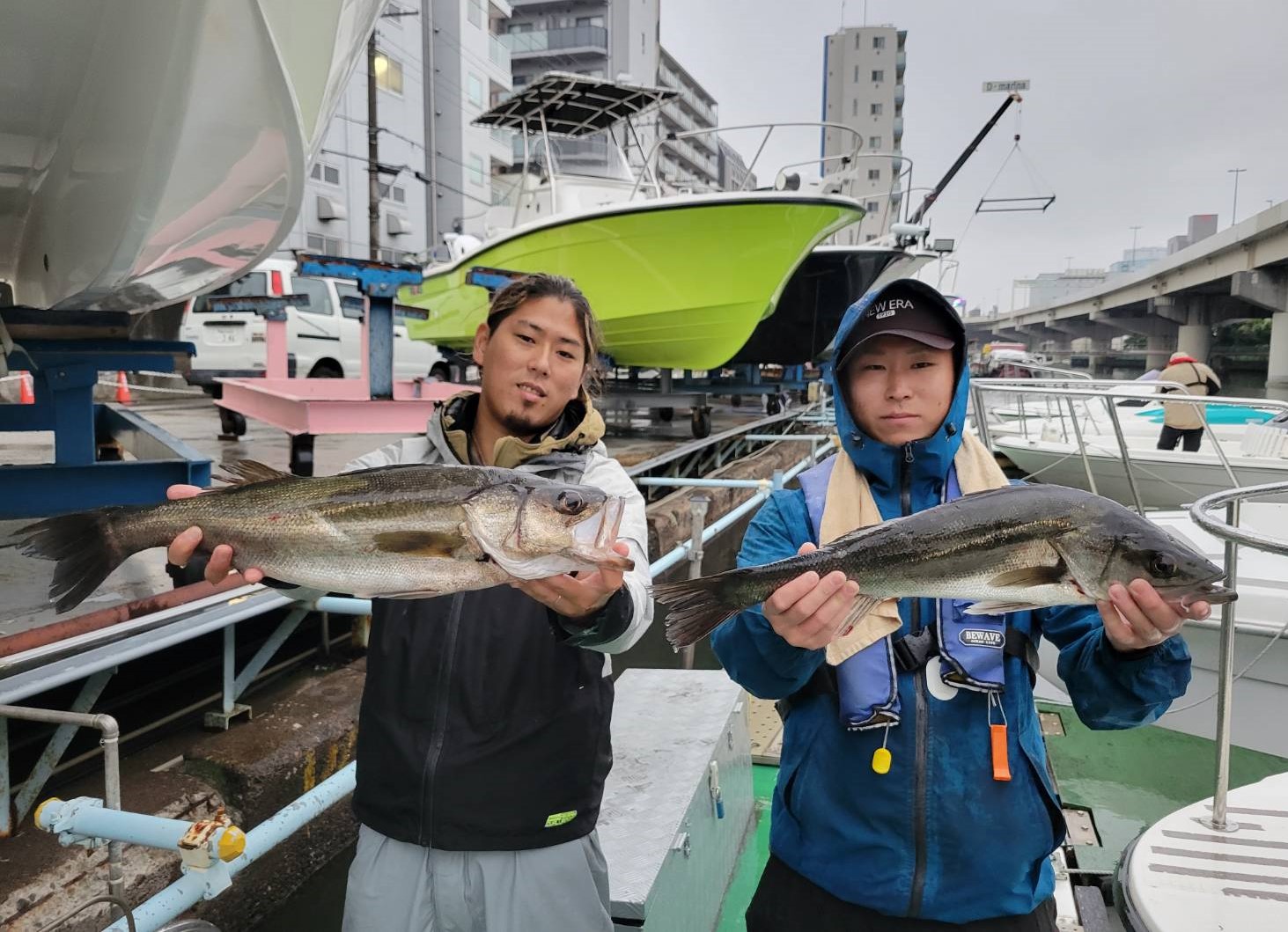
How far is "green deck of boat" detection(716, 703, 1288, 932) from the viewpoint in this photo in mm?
3771

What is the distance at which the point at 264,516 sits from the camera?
162cm

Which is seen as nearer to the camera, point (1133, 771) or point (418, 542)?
point (418, 542)

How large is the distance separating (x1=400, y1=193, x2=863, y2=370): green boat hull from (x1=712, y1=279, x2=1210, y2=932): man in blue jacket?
753 centimetres

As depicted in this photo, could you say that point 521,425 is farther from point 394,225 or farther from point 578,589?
point 394,225

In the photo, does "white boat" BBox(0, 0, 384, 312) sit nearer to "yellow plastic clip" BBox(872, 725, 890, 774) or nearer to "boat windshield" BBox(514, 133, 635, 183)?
"yellow plastic clip" BBox(872, 725, 890, 774)

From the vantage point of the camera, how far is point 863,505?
1.74 metres

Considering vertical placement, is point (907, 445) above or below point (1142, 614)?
above

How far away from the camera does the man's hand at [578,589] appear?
1.46 meters

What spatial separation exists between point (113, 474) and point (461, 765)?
10.5 ft

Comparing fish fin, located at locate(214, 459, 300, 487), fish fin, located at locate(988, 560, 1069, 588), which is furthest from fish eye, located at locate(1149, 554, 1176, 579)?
fish fin, located at locate(214, 459, 300, 487)

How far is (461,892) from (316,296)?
39.6 feet

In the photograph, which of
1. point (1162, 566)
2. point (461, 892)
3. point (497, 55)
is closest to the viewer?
point (1162, 566)

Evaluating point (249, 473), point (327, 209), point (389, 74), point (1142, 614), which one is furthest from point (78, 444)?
point (389, 74)

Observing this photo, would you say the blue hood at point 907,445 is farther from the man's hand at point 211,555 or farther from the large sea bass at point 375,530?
the man's hand at point 211,555
